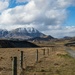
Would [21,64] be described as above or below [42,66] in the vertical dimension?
above

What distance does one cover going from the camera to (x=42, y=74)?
2062cm

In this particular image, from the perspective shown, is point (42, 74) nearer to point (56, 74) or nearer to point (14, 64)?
point (56, 74)

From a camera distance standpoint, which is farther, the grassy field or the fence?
the grassy field

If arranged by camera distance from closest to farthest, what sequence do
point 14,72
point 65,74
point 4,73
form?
point 14,72, point 65,74, point 4,73

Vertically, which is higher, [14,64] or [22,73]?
[14,64]

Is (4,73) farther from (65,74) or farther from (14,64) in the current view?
(14,64)

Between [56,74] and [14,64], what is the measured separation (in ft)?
24.9

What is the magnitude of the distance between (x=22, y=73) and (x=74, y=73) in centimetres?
412

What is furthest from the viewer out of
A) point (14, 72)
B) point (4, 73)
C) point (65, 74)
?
point (4, 73)

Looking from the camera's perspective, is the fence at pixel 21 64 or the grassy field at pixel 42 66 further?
the grassy field at pixel 42 66

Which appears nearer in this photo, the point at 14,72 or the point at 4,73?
the point at 14,72

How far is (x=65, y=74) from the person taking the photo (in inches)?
803

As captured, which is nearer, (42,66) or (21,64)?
(21,64)

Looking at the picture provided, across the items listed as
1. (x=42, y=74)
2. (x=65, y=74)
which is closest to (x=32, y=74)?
(x=42, y=74)
